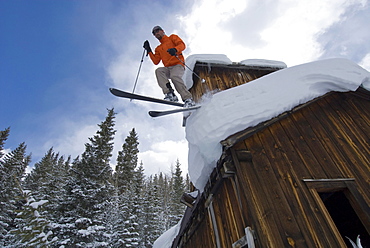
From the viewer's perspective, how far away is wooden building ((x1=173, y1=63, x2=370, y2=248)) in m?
2.55

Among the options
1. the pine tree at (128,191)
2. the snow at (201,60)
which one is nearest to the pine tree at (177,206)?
the pine tree at (128,191)

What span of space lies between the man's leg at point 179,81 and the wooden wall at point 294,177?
1.93m

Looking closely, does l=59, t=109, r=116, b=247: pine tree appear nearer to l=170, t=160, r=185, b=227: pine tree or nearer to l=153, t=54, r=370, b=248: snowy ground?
l=153, t=54, r=370, b=248: snowy ground

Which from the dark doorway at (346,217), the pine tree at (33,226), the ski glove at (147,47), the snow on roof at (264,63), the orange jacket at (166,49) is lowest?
the dark doorway at (346,217)

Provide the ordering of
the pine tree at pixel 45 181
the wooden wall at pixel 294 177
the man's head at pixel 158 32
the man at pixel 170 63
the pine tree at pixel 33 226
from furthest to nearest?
1. the pine tree at pixel 45 181
2. the pine tree at pixel 33 226
3. the man's head at pixel 158 32
4. the man at pixel 170 63
5. the wooden wall at pixel 294 177

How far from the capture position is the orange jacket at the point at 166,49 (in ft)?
16.7

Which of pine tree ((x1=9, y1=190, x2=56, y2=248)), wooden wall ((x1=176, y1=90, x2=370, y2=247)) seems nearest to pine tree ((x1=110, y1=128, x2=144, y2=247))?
pine tree ((x1=9, y1=190, x2=56, y2=248))

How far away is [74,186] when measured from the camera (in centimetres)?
1309

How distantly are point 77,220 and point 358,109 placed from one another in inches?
562

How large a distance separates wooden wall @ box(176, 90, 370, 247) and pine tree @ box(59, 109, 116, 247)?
11.0 m

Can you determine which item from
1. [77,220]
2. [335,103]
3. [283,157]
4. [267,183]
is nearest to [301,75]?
[335,103]

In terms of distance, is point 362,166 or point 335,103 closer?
point 362,166

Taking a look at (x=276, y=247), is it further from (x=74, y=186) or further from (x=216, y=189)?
(x=74, y=186)

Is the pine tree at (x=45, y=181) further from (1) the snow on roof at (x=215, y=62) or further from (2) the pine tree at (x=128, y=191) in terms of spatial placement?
(1) the snow on roof at (x=215, y=62)
